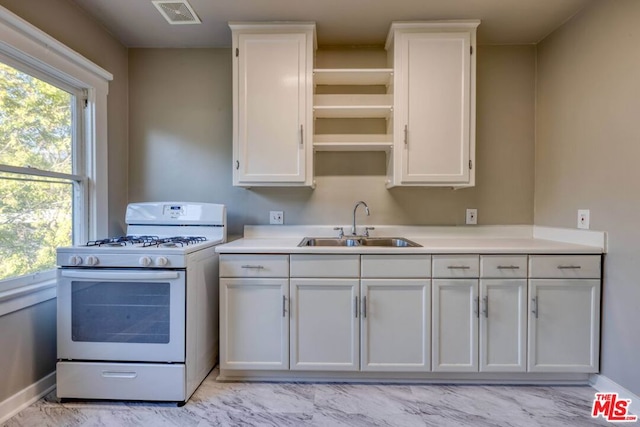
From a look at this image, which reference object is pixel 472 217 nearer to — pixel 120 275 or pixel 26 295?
pixel 120 275

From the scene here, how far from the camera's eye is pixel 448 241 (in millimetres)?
2299

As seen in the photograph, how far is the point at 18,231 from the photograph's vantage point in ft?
5.81

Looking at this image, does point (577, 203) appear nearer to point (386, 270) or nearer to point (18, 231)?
point (386, 270)

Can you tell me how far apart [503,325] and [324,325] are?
106cm

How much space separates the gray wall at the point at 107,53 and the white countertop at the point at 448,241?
103 centimetres

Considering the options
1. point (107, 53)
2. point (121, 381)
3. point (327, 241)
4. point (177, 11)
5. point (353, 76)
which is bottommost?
point (121, 381)

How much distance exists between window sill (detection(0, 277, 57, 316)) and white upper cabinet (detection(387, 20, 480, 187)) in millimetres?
2251

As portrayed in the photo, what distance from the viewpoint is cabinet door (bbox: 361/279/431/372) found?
76.9 inches

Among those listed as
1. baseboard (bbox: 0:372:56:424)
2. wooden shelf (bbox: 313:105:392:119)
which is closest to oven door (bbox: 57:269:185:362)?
baseboard (bbox: 0:372:56:424)

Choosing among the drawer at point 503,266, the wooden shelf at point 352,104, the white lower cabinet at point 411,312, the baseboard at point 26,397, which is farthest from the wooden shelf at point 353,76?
the baseboard at point 26,397

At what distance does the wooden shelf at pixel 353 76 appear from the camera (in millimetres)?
2270

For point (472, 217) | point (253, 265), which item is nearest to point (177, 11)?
point (253, 265)

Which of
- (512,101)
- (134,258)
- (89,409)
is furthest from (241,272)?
(512,101)

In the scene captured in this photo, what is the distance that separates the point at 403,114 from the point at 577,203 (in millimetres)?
1240
